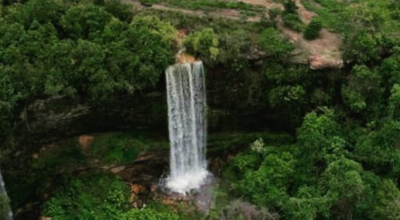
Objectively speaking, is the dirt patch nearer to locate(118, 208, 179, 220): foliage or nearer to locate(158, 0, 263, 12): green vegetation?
locate(158, 0, 263, 12): green vegetation

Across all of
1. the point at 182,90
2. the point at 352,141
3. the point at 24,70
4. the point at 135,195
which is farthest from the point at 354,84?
the point at 24,70

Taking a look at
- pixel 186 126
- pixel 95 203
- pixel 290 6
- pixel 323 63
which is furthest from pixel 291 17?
pixel 95 203

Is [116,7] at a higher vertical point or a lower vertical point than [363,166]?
higher

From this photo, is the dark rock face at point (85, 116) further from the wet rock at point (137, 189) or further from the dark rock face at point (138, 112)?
the wet rock at point (137, 189)

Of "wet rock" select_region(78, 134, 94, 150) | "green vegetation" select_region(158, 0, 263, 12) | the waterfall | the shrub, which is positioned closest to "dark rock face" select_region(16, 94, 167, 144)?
"wet rock" select_region(78, 134, 94, 150)

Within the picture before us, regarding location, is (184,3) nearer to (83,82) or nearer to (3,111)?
(83,82)

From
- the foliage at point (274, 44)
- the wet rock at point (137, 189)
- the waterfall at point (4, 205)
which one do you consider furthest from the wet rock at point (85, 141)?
the foliage at point (274, 44)

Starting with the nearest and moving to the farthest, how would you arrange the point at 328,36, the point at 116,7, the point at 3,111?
the point at 3,111 < the point at 116,7 < the point at 328,36
